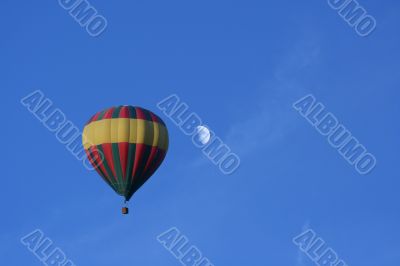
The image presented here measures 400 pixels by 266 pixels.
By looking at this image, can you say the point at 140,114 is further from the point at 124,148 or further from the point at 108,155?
the point at 108,155

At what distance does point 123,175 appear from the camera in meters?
68.8

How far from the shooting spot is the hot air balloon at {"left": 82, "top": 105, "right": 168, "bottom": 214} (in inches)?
2714

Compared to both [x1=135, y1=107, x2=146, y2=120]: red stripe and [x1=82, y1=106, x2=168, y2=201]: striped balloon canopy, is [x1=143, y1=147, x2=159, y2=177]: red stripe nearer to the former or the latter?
[x1=82, y1=106, x2=168, y2=201]: striped balloon canopy

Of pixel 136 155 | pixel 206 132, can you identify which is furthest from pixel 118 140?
pixel 206 132

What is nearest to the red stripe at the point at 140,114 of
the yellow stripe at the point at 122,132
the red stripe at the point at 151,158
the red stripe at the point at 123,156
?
the yellow stripe at the point at 122,132

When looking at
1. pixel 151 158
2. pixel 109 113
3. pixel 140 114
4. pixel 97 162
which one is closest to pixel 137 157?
pixel 151 158

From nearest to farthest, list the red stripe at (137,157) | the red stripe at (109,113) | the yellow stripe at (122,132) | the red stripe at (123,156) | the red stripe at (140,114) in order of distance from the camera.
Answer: the red stripe at (123,156) < the red stripe at (137,157) < the yellow stripe at (122,132) < the red stripe at (109,113) < the red stripe at (140,114)

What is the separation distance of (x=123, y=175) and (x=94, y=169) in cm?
202

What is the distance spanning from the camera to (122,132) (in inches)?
2726

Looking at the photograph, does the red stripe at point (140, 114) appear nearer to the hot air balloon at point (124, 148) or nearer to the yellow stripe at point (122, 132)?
the hot air balloon at point (124, 148)

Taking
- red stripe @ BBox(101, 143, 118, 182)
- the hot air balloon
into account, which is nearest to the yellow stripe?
the hot air balloon

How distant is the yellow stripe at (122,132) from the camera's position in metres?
69.2

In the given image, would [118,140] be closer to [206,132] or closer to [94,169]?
[94,169]

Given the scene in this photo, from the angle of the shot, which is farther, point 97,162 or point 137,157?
point 97,162
